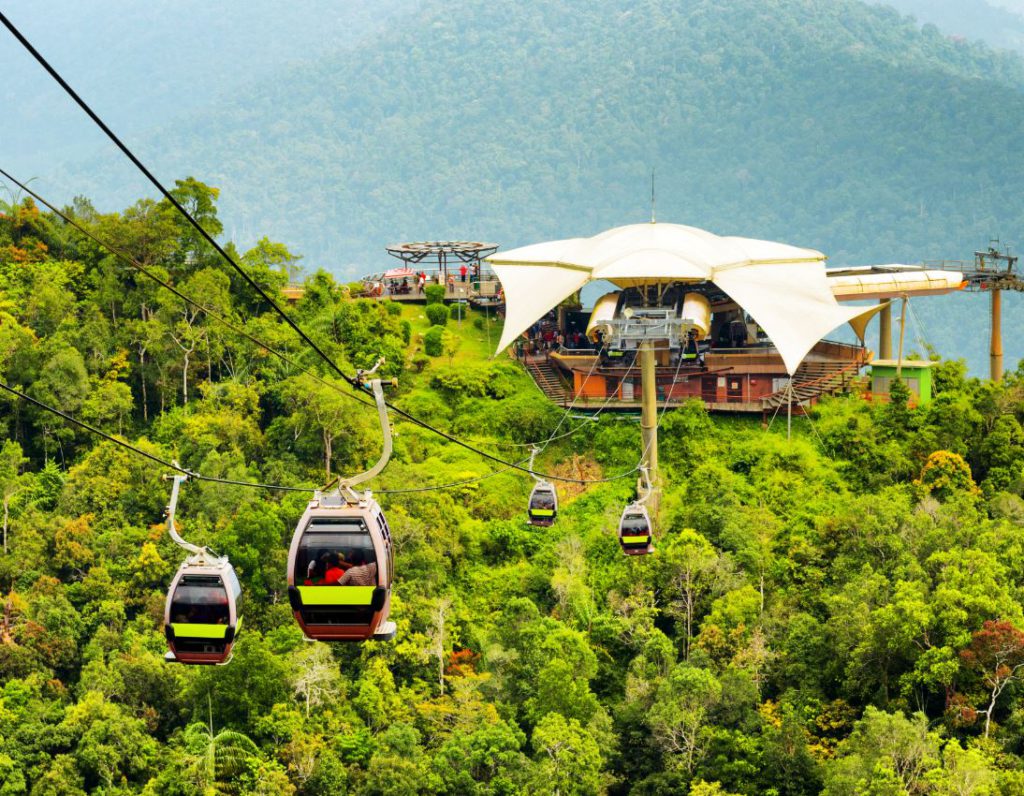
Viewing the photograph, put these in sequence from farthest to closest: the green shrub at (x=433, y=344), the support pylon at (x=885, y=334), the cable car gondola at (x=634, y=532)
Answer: the green shrub at (x=433, y=344), the support pylon at (x=885, y=334), the cable car gondola at (x=634, y=532)

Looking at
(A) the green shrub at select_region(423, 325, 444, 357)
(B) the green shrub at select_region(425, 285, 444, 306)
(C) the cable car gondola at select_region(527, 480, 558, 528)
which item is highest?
(B) the green shrub at select_region(425, 285, 444, 306)

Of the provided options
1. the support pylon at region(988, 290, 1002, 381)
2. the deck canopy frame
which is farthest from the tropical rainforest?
the support pylon at region(988, 290, 1002, 381)

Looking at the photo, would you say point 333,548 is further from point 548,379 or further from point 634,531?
point 548,379

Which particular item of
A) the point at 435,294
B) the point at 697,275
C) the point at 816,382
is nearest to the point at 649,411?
the point at 697,275

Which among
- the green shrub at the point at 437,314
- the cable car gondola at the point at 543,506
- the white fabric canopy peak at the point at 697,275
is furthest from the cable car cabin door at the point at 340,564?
the green shrub at the point at 437,314

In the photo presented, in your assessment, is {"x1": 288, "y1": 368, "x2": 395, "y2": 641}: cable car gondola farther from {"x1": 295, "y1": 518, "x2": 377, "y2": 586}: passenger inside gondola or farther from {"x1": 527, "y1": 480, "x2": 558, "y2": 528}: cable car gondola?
{"x1": 527, "y1": 480, "x2": 558, "y2": 528}: cable car gondola

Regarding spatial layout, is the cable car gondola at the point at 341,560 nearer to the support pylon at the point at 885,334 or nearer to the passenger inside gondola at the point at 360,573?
the passenger inside gondola at the point at 360,573

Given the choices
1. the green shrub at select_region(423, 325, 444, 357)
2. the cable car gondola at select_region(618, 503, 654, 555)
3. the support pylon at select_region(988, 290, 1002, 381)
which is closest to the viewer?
the cable car gondola at select_region(618, 503, 654, 555)
